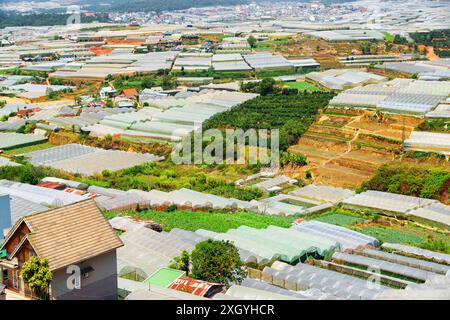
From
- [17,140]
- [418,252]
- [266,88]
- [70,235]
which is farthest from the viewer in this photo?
[266,88]

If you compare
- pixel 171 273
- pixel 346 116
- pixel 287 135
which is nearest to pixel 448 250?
pixel 171 273

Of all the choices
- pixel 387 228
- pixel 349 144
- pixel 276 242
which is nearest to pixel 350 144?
pixel 349 144

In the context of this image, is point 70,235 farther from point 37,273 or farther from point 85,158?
point 85,158

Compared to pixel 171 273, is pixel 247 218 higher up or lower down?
lower down

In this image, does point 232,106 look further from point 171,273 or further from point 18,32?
point 18,32
